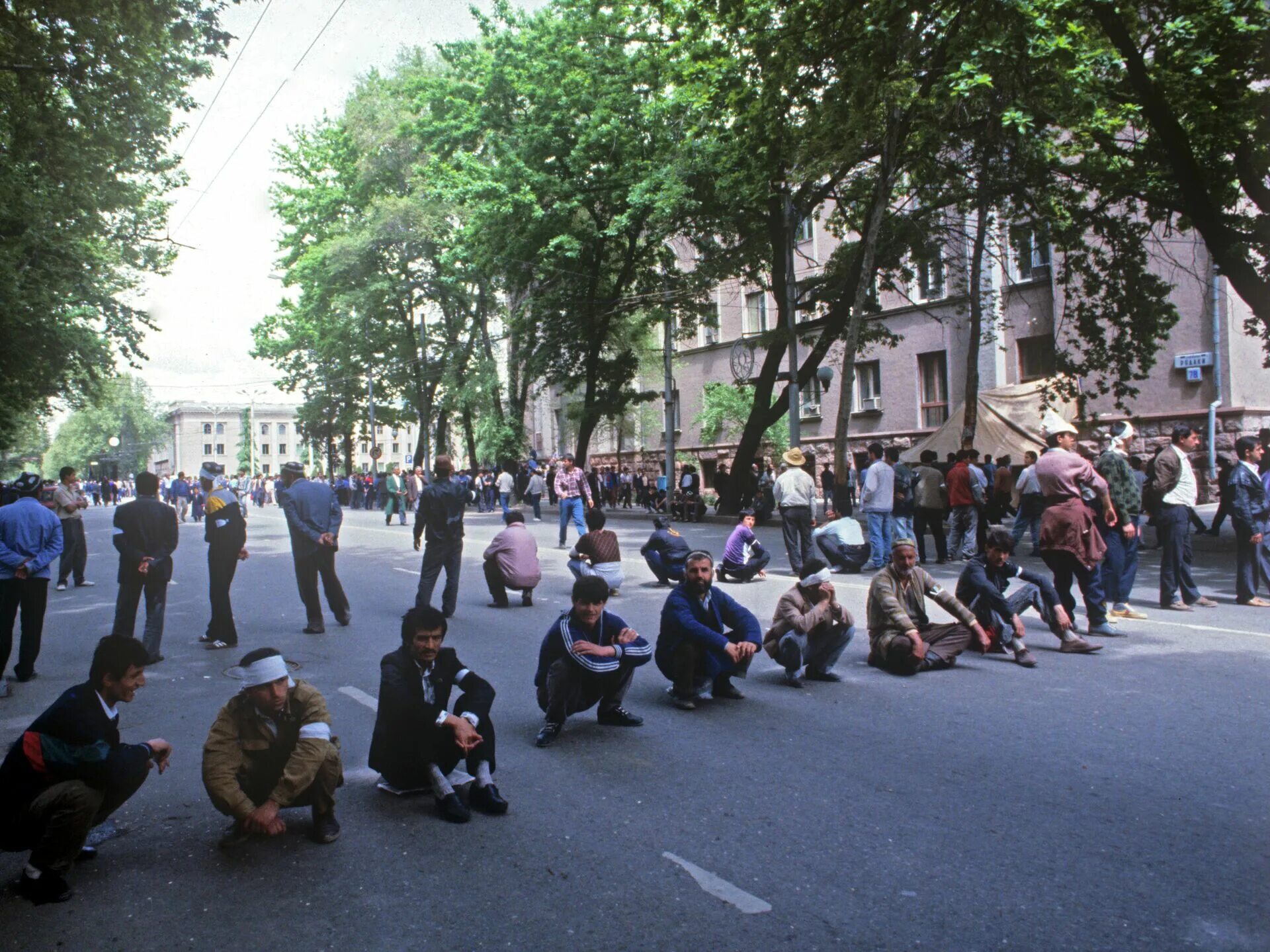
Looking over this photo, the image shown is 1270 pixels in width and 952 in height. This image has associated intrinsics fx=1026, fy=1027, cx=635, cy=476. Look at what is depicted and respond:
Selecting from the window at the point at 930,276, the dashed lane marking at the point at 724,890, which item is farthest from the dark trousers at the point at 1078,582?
the window at the point at 930,276

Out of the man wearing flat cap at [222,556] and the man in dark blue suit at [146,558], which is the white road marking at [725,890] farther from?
the man wearing flat cap at [222,556]

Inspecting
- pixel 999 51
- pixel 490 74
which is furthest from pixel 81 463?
pixel 999 51

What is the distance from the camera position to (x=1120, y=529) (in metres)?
10.3

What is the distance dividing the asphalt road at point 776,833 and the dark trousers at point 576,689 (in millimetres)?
203

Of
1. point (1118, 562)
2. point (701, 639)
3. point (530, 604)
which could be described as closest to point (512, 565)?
point (530, 604)

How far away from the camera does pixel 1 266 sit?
19.4 m

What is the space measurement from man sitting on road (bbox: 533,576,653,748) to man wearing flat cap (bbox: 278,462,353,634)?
495cm

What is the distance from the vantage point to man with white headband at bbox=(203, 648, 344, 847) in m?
4.47

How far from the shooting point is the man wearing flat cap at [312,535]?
35.0ft

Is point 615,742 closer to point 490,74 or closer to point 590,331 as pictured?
point 590,331


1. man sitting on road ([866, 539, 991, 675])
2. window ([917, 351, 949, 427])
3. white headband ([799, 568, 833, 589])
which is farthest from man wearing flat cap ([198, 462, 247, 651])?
window ([917, 351, 949, 427])

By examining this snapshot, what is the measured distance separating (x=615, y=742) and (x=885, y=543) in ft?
32.7

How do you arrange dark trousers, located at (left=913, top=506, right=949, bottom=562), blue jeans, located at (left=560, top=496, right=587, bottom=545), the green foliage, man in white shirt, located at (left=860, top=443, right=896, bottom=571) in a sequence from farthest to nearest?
the green foliage < blue jeans, located at (left=560, top=496, right=587, bottom=545) < dark trousers, located at (left=913, top=506, right=949, bottom=562) < man in white shirt, located at (left=860, top=443, right=896, bottom=571)

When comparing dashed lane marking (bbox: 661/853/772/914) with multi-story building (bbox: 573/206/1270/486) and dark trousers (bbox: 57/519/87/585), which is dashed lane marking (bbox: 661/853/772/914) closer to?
dark trousers (bbox: 57/519/87/585)
